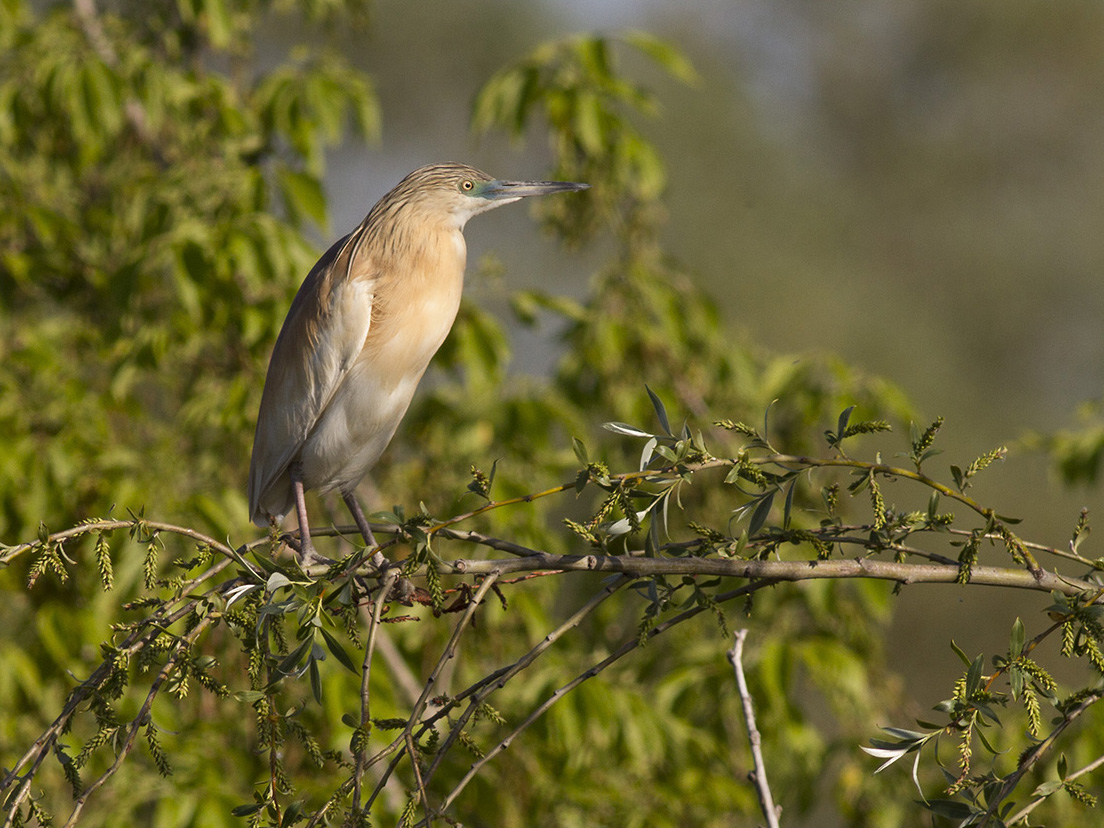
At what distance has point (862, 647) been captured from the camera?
342 centimetres

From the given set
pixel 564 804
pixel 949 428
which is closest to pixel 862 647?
pixel 564 804

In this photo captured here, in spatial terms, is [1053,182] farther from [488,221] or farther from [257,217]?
[257,217]

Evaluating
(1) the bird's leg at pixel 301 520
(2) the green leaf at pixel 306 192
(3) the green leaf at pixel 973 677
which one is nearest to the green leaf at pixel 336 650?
(1) the bird's leg at pixel 301 520

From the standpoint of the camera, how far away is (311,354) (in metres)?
2.45

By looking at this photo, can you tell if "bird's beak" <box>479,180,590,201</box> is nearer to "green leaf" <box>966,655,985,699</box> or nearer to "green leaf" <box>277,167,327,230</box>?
"green leaf" <box>277,167,327,230</box>

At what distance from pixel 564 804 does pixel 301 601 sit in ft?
5.89

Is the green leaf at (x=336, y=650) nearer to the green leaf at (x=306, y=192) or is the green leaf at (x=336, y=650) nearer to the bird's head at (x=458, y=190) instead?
the bird's head at (x=458, y=190)

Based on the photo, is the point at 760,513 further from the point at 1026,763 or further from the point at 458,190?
the point at 458,190

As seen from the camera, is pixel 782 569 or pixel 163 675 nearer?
pixel 163 675

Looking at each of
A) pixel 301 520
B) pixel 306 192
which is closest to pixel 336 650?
pixel 301 520

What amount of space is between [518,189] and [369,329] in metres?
0.45

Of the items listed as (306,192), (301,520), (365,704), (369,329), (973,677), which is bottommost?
(301,520)

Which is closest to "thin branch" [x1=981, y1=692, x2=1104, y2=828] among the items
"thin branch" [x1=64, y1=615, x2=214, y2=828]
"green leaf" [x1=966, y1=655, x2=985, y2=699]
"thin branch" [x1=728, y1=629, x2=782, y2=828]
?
"green leaf" [x1=966, y1=655, x2=985, y2=699]

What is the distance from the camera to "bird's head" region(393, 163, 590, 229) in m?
2.48
